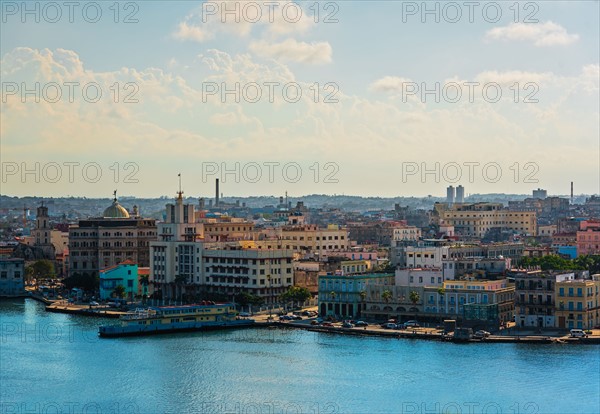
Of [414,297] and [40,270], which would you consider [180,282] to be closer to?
[414,297]

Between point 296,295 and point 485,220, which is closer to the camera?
point 296,295

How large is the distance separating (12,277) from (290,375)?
91.1 feet

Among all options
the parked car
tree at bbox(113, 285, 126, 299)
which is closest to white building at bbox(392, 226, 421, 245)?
tree at bbox(113, 285, 126, 299)

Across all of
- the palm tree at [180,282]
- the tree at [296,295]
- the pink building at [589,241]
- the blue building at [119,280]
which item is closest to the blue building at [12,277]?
the blue building at [119,280]

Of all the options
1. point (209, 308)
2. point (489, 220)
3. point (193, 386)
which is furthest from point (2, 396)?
point (489, 220)

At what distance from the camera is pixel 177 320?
3847 centimetres

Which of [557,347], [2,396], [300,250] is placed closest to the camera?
[2,396]

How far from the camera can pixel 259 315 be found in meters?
40.8

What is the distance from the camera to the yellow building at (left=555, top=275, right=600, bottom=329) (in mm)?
34125

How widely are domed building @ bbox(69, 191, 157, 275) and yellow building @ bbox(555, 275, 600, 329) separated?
80.9ft

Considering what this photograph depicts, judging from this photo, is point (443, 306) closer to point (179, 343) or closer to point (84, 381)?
point (179, 343)

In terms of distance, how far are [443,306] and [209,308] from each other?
796cm

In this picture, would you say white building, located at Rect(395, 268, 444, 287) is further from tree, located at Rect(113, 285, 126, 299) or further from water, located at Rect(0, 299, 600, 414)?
tree, located at Rect(113, 285, 126, 299)

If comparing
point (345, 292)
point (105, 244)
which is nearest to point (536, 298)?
point (345, 292)
